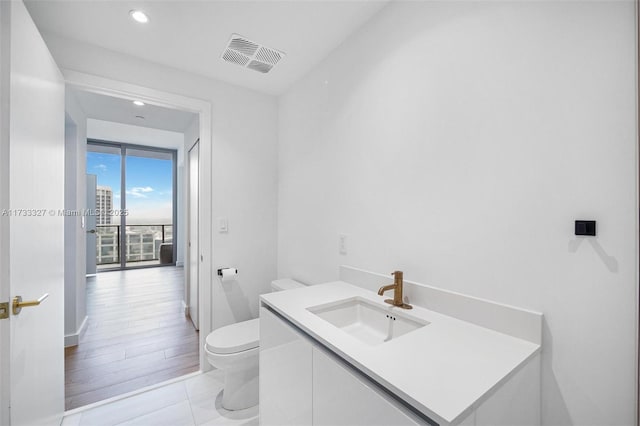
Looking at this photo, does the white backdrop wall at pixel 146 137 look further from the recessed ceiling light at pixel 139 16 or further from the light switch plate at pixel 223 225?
the recessed ceiling light at pixel 139 16

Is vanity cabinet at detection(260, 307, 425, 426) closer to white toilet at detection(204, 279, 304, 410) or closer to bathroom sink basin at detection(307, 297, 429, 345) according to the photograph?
bathroom sink basin at detection(307, 297, 429, 345)

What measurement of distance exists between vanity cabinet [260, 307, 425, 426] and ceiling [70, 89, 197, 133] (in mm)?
2556

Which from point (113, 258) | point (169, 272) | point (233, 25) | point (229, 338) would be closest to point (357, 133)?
point (233, 25)

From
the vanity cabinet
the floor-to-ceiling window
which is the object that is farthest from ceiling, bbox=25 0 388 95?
the floor-to-ceiling window

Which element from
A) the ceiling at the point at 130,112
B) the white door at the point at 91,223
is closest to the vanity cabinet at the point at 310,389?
the ceiling at the point at 130,112

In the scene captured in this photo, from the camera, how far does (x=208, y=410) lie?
5.92ft

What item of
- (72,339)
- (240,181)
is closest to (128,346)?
(72,339)

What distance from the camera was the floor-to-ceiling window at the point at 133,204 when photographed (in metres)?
5.58

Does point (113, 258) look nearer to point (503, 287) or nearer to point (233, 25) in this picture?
point (233, 25)

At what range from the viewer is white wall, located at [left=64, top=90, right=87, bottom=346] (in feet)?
8.64

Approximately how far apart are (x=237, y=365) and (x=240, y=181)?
1.44 metres

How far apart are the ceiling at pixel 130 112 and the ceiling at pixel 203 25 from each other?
98 cm

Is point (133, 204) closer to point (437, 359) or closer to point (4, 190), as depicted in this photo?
point (4, 190)

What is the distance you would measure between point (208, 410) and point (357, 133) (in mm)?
2027
